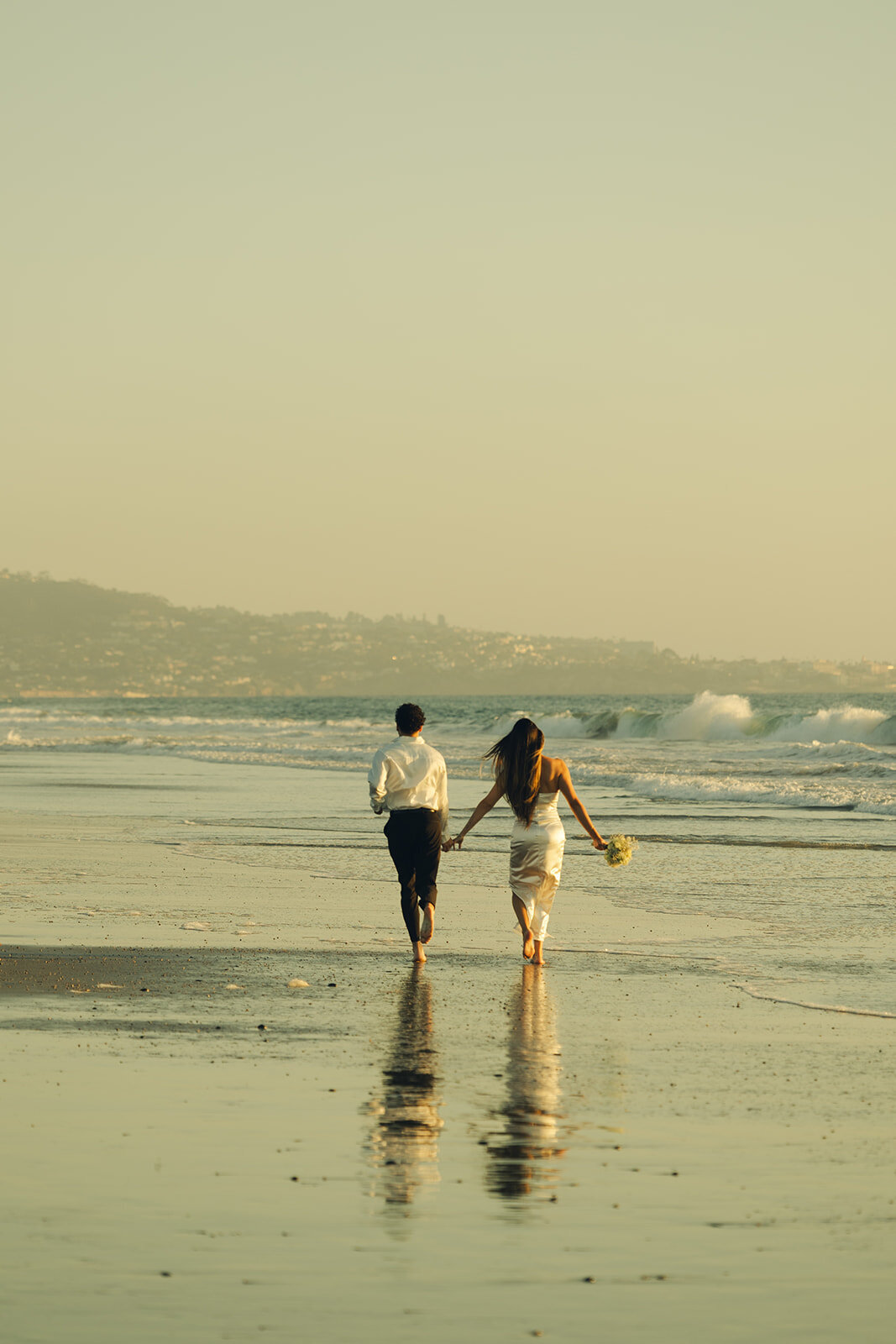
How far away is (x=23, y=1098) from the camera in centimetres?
657

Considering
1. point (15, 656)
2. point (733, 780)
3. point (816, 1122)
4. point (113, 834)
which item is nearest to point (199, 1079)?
point (816, 1122)

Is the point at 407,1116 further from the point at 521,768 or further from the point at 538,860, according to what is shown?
the point at 521,768

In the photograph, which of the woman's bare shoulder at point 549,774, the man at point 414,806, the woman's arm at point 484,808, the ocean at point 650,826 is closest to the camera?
the man at point 414,806

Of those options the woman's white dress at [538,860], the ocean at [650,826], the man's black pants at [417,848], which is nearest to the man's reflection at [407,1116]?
the woman's white dress at [538,860]

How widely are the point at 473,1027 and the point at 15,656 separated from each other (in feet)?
619

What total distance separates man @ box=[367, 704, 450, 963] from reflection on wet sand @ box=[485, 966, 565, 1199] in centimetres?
188

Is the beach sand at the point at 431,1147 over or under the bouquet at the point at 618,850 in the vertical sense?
under

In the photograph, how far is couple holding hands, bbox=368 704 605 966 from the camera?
10992 millimetres

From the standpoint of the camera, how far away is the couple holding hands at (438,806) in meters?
11.0

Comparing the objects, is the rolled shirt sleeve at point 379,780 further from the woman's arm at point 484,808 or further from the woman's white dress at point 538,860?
the woman's white dress at point 538,860

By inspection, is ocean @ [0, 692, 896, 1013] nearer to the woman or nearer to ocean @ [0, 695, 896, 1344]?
ocean @ [0, 695, 896, 1344]

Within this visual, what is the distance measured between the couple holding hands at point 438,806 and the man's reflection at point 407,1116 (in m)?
2.25

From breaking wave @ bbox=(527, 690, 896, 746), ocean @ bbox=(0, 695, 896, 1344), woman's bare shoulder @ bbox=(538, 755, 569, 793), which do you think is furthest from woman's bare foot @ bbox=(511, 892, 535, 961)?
breaking wave @ bbox=(527, 690, 896, 746)

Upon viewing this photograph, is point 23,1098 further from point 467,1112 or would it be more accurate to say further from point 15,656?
point 15,656
